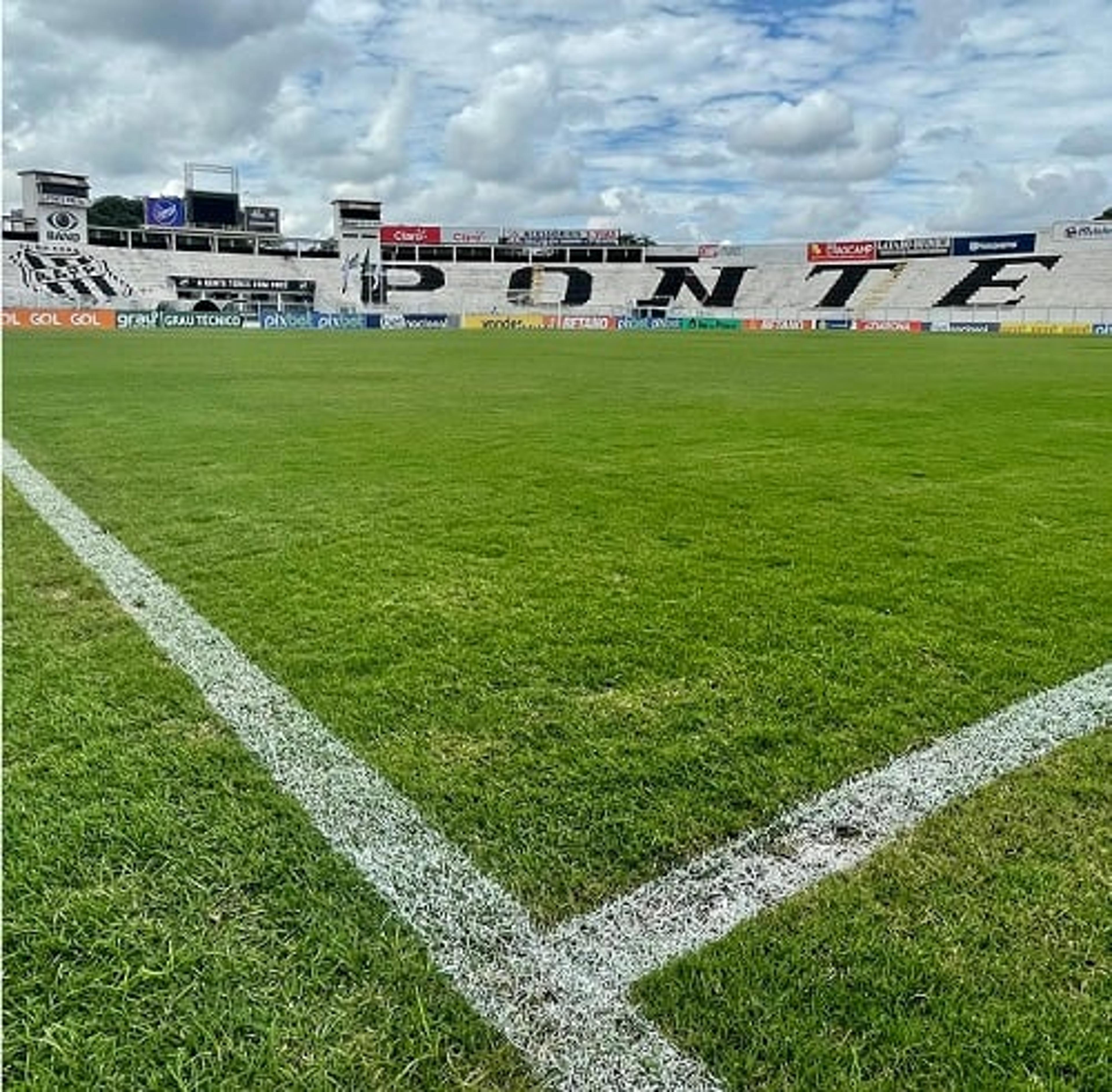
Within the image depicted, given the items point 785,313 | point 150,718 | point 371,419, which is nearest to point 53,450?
point 371,419

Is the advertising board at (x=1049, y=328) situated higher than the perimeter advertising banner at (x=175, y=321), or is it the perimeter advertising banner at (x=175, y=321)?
the advertising board at (x=1049, y=328)

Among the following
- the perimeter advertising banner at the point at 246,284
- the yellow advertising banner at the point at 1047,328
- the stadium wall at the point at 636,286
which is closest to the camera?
the yellow advertising banner at the point at 1047,328

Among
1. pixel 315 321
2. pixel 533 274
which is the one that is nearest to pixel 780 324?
pixel 533 274

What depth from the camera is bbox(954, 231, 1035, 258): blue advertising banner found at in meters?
59.0

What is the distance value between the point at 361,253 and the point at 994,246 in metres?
44.9

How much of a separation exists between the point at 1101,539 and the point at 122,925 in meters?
5.04

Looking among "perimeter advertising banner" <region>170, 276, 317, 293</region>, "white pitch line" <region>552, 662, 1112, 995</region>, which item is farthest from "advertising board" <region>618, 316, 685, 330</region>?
"white pitch line" <region>552, 662, 1112, 995</region>

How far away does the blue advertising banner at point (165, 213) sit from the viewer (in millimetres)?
69875

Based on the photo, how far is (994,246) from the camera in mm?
60031

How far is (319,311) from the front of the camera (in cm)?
6488

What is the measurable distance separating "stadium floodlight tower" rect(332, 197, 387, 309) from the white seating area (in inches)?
14.6

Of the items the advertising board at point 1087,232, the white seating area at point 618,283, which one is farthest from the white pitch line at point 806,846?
the advertising board at point 1087,232

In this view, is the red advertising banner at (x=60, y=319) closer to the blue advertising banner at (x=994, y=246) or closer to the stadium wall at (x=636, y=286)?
the stadium wall at (x=636, y=286)

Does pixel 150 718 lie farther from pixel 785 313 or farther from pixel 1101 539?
pixel 785 313
